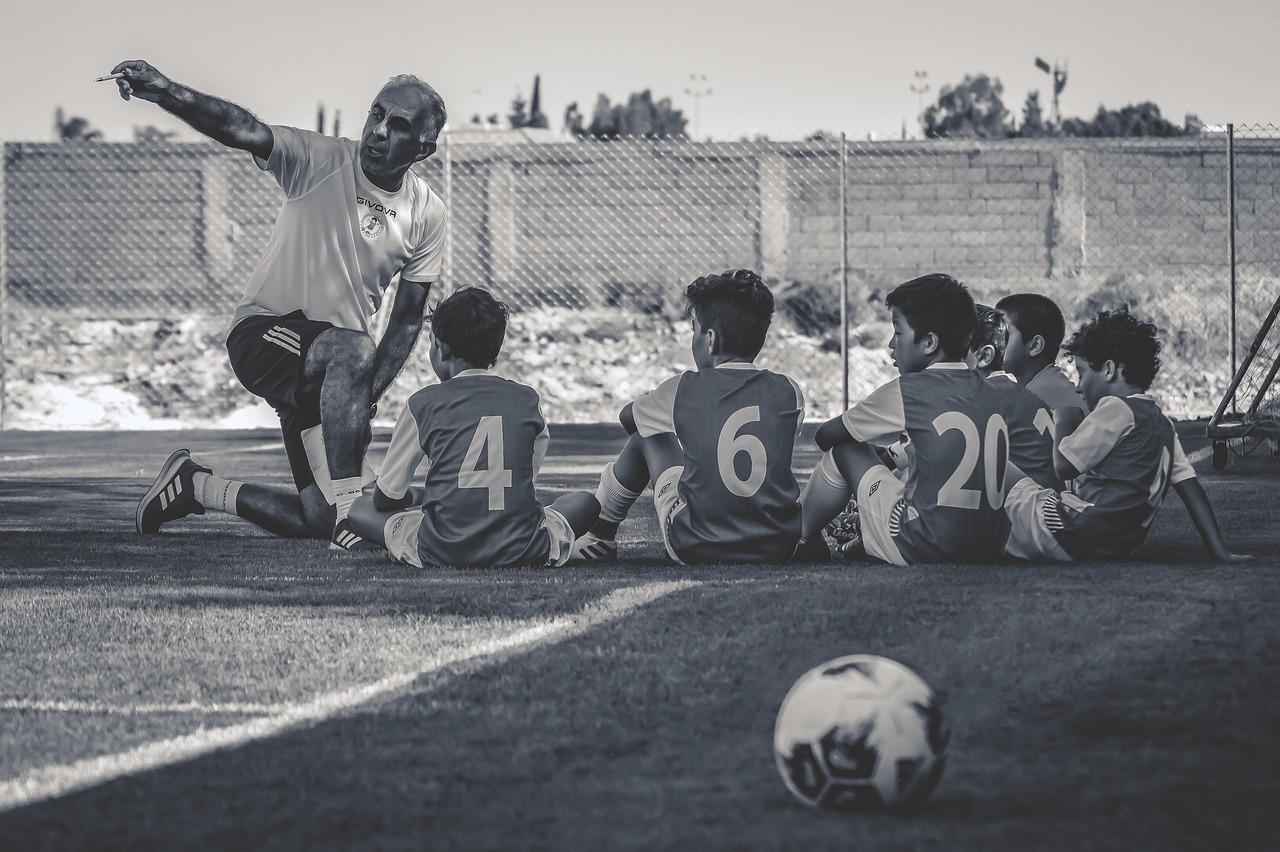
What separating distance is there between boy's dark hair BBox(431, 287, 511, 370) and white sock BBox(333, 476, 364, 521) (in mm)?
1127

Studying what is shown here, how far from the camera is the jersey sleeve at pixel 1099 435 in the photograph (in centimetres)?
516

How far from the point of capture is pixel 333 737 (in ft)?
9.48

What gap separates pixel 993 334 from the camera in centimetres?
668

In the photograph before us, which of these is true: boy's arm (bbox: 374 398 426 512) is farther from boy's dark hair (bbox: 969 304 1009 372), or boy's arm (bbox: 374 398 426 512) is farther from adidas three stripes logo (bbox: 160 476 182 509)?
boy's dark hair (bbox: 969 304 1009 372)

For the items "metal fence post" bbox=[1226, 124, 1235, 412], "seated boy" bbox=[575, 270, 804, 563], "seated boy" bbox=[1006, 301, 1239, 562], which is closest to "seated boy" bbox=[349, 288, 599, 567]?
"seated boy" bbox=[575, 270, 804, 563]

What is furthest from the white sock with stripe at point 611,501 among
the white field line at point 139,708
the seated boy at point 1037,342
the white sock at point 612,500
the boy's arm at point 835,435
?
the white field line at point 139,708

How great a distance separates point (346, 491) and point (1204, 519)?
3.19m

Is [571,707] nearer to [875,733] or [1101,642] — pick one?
[875,733]

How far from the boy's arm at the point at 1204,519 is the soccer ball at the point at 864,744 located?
293 centimetres

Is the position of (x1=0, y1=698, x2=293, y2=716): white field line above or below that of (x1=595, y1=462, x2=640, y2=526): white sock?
below

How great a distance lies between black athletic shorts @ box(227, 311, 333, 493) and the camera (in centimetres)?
627

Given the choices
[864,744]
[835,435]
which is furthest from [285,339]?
[864,744]

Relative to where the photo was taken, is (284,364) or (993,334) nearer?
(284,364)

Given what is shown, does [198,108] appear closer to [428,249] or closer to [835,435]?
[428,249]
